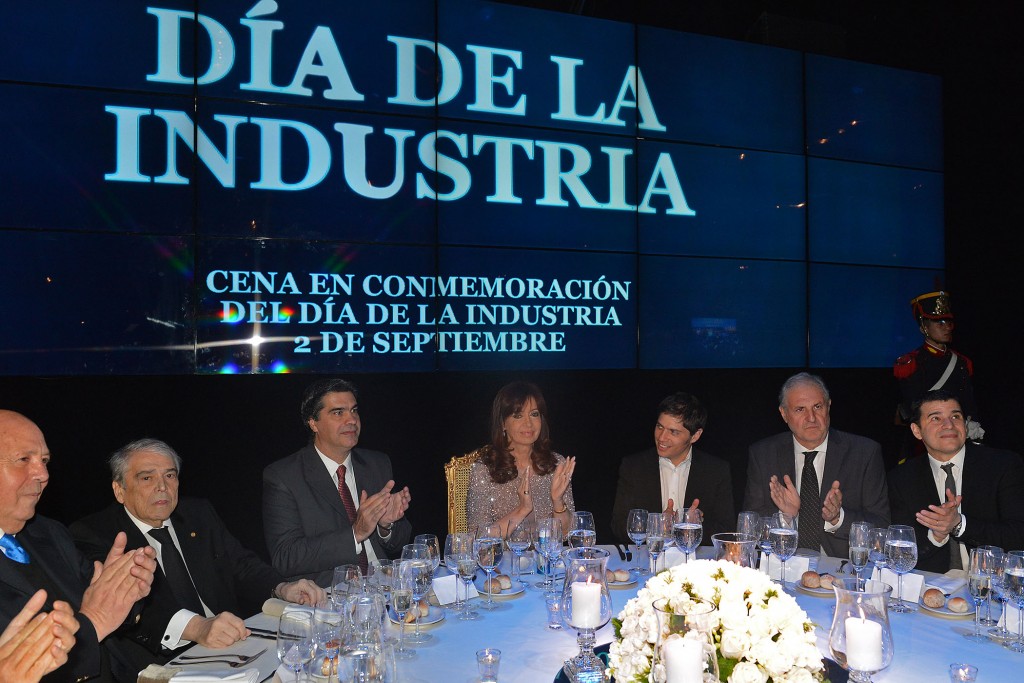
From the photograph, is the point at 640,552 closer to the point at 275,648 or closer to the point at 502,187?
the point at 275,648

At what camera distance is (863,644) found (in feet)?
5.53

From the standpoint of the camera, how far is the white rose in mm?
1465

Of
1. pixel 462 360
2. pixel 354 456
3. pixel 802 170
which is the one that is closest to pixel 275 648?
pixel 354 456

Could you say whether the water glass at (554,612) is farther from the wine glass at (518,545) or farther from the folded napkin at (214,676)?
the folded napkin at (214,676)

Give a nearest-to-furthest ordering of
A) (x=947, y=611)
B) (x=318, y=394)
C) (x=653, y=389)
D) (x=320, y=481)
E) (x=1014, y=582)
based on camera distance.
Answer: (x=1014, y=582)
(x=947, y=611)
(x=320, y=481)
(x=318, y=394)
(x=653, y=389)

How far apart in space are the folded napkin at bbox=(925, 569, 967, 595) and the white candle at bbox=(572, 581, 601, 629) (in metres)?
1.31

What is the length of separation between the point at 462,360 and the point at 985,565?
341 cm

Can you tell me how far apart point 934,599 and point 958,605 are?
0.21ft

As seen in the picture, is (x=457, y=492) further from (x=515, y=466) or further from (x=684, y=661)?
(x=684, y=661)

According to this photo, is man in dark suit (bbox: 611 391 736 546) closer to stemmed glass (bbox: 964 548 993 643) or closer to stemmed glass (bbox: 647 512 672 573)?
stemmed glass (bbox: 647 512 672 573)

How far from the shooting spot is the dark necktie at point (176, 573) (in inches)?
114

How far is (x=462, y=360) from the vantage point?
515cm

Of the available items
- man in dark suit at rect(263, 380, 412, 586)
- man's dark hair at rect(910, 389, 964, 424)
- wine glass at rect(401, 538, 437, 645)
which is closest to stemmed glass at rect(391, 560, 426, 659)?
wine glass at rect(401, 538, 437, 645)

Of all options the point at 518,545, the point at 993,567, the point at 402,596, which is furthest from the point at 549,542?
the point at 993,567
